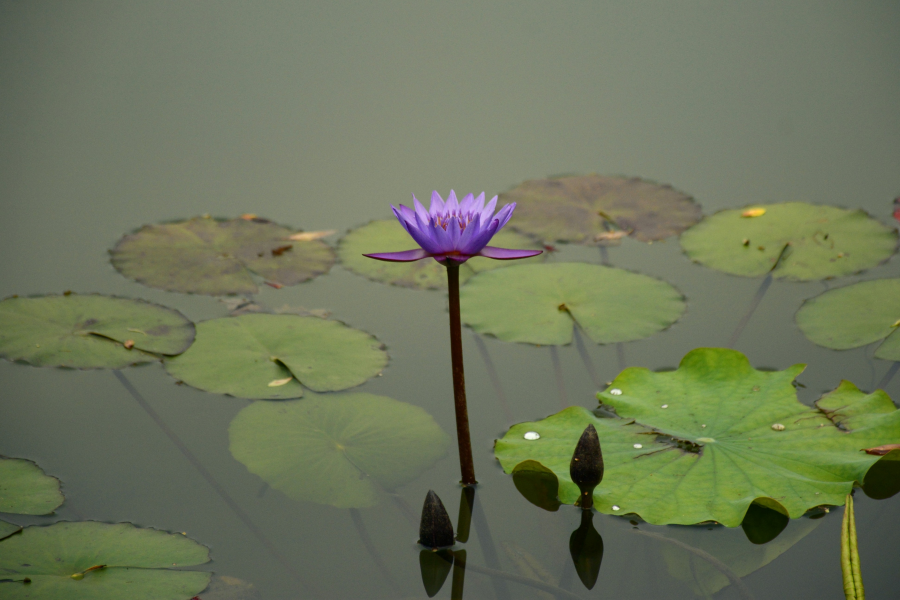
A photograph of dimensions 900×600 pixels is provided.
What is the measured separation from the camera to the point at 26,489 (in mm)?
1763

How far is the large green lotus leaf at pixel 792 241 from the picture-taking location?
2666 mm

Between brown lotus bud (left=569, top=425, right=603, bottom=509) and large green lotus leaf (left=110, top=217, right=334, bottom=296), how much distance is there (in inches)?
58.0

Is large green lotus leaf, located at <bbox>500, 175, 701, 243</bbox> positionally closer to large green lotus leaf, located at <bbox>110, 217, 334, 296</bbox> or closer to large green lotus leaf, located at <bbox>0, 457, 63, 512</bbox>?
large green lotus leaf, located at <bbox>110, 217, 334, 296</bbox>

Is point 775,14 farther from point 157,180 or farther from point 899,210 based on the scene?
point 157,180

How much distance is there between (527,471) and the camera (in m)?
1.86

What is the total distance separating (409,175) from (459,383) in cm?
198

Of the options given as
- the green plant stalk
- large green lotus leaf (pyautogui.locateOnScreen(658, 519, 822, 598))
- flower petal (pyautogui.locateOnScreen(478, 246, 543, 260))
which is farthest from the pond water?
flower petal (pyautogui.locateOnScreen(478, 246, 543, 260))

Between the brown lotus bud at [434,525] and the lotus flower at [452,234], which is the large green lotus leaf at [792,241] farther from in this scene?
the brown lotus bud at [434,525]

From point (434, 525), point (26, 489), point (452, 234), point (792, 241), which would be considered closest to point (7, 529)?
point (26, 489)

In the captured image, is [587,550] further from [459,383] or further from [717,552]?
[459,383]

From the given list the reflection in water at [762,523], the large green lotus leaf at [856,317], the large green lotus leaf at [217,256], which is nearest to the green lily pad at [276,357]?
the large green lotus leaf at [217,256]

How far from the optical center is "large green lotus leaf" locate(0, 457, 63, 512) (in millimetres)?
1702

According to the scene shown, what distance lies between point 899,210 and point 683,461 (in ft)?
6.43

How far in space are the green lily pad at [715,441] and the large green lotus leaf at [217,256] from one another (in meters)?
1.28
